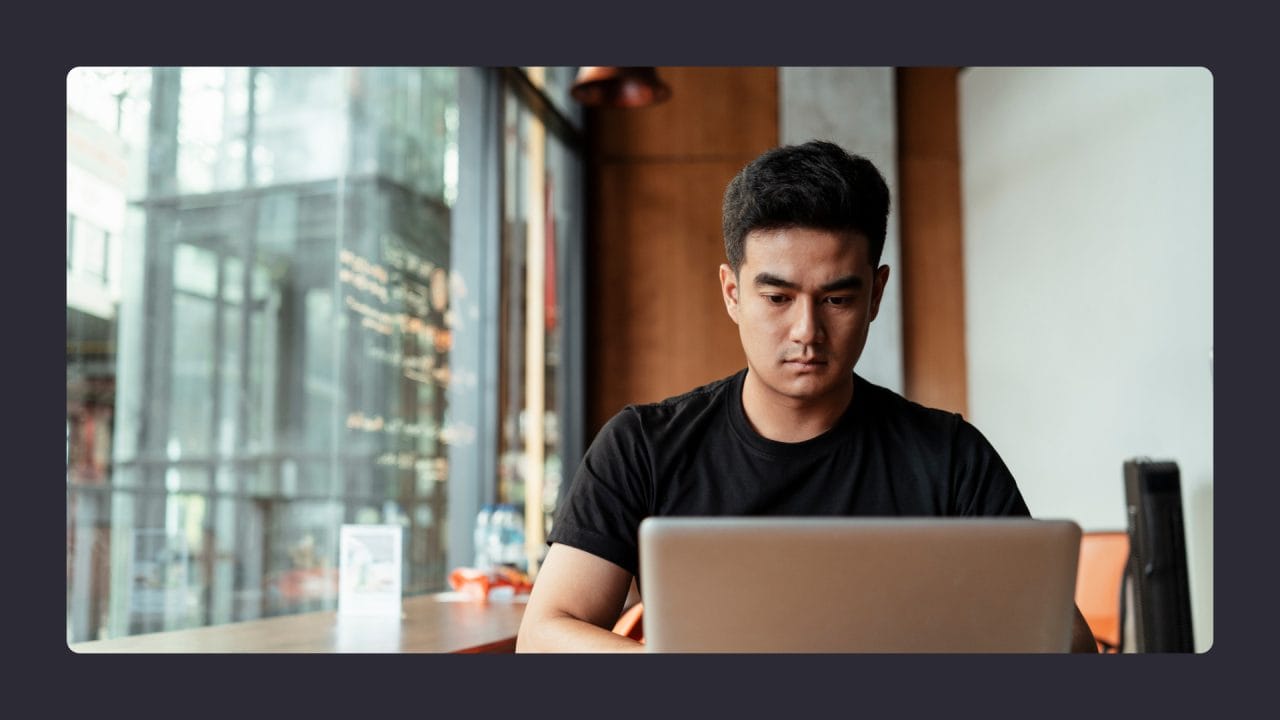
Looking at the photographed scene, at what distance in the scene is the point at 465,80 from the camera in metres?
4.84

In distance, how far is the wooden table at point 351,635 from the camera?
1.83 meters

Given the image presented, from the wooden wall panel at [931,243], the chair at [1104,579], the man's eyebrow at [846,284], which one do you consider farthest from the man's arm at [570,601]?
the wooden wall panel at [931,243]

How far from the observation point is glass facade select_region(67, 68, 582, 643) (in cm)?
271

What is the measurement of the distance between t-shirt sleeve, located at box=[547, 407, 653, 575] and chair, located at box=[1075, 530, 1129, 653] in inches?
108

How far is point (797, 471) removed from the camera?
1617 mm

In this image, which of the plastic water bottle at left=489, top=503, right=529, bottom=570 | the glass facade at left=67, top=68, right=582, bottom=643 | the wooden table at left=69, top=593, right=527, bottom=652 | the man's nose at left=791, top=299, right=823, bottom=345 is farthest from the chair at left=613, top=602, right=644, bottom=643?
the plastic water bottle at left=489, top=503, right=529, bottom=570

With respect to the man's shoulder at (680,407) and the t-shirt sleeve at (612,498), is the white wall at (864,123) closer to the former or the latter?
the man's shoulder at (680,407)

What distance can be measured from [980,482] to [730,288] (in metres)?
0.43

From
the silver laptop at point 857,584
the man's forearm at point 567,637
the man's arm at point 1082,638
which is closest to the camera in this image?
the silver laptop at point 857,584

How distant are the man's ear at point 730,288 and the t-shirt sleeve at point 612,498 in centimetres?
21

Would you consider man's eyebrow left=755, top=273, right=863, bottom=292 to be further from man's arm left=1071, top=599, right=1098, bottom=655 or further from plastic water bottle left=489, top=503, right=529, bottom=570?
plastic water bottle left=489, top=503, right=529, bottom=570

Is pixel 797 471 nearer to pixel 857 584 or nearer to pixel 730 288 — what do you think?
pixel 730 288

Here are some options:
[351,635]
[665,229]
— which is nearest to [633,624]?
[351,635]

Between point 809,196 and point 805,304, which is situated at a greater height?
point 809,196
